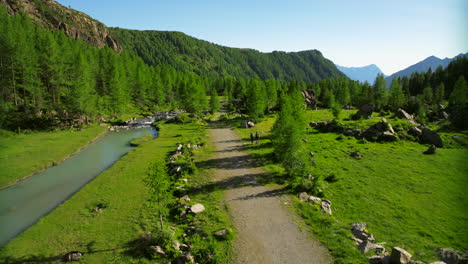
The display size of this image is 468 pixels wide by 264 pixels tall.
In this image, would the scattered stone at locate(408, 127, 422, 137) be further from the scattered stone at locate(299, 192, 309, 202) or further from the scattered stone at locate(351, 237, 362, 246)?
the scattered stone at locate(351, 237, 362, 246)

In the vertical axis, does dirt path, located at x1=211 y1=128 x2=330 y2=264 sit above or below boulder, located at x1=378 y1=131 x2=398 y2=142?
below

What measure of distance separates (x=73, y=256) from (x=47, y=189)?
19.2 meters

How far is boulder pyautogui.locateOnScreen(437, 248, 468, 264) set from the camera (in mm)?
16953

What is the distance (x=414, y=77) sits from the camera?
641ft

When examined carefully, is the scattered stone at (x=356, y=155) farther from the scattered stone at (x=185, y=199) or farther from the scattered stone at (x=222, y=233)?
the scattered stone at (x=222, y=233)

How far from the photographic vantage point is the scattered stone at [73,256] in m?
18.1

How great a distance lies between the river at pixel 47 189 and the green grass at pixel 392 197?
27.4 m

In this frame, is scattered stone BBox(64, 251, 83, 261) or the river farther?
the river

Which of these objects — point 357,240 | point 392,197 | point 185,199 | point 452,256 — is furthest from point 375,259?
point 185,199

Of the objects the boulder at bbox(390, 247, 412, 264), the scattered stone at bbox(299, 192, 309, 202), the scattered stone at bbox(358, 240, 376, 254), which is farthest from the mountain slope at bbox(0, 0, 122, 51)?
the boulder at bbox(390, 247, 412, 264)

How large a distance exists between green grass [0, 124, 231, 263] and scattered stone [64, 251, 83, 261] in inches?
19.6

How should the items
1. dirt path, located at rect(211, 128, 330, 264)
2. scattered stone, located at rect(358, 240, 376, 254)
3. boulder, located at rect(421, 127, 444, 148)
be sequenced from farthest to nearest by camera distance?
boulder, located at rect(421, 127, 444, 148) → scattered stone, located at rect(358, 240, 376, 254) → dirt path, located at rect(211, 128, 330, 264)

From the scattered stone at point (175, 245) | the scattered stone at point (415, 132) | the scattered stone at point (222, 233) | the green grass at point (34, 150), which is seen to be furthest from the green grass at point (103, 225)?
the scattered stone at point (415, 132)

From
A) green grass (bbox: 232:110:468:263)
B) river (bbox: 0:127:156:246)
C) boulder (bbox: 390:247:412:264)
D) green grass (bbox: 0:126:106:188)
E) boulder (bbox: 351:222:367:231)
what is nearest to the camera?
boulder (bbox: 390:247:412:264)
